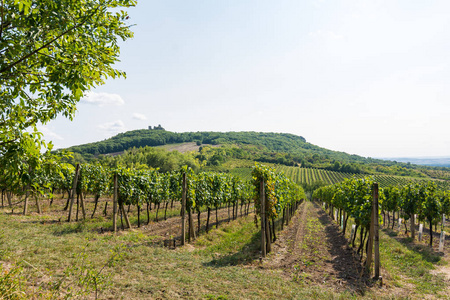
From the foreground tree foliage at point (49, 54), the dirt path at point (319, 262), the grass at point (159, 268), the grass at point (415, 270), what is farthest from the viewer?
the dirt path at point (319, 262)

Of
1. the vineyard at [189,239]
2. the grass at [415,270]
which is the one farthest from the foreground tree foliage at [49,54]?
the grass at [415,270]

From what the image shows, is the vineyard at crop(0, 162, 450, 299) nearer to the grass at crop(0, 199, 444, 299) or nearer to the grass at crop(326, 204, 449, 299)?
the grass at crop(0, 199, 444, 299)

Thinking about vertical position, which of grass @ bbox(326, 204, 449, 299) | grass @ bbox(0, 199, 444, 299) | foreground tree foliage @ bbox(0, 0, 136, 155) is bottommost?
grass @ bbox(326, 204, 449, 299)

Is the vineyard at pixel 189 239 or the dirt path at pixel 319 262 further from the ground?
the vineyard at pixel 189 239

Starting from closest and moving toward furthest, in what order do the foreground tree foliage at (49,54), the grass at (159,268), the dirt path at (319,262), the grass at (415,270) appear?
1. the foreground tree foliage at (49,54)
2. the grass at (159,268)
3. the grass at (415,270)
4. the dirt path at (319,262)

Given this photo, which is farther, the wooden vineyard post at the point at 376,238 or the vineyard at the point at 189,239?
the wooden vineyard post at the point at 376,238

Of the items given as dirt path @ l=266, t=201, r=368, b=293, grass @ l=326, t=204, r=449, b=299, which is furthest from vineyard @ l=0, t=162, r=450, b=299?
grass @ l=326, t=204, r=449, b=299

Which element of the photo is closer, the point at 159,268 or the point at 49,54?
the point at 49,54

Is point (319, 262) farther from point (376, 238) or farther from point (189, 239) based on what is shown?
point (189, 239)

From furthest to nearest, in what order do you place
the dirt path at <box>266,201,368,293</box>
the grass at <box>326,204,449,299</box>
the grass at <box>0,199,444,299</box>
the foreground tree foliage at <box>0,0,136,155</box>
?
the dirt path at <box>266,201,368,293</box>
the grass at <box>326,204,449,299</box>
the grass at <box>0,199,444,299</box>
the foreground tree foliage at <box>0,0,136,155</box>

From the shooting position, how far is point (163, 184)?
20.9m

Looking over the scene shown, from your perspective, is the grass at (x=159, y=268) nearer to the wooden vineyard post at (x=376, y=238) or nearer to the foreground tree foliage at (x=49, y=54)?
the wooden vineyard post at (x=376, y=238)

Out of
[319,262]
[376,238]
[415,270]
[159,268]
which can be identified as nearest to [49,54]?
[159,268]

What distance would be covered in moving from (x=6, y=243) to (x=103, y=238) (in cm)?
366
